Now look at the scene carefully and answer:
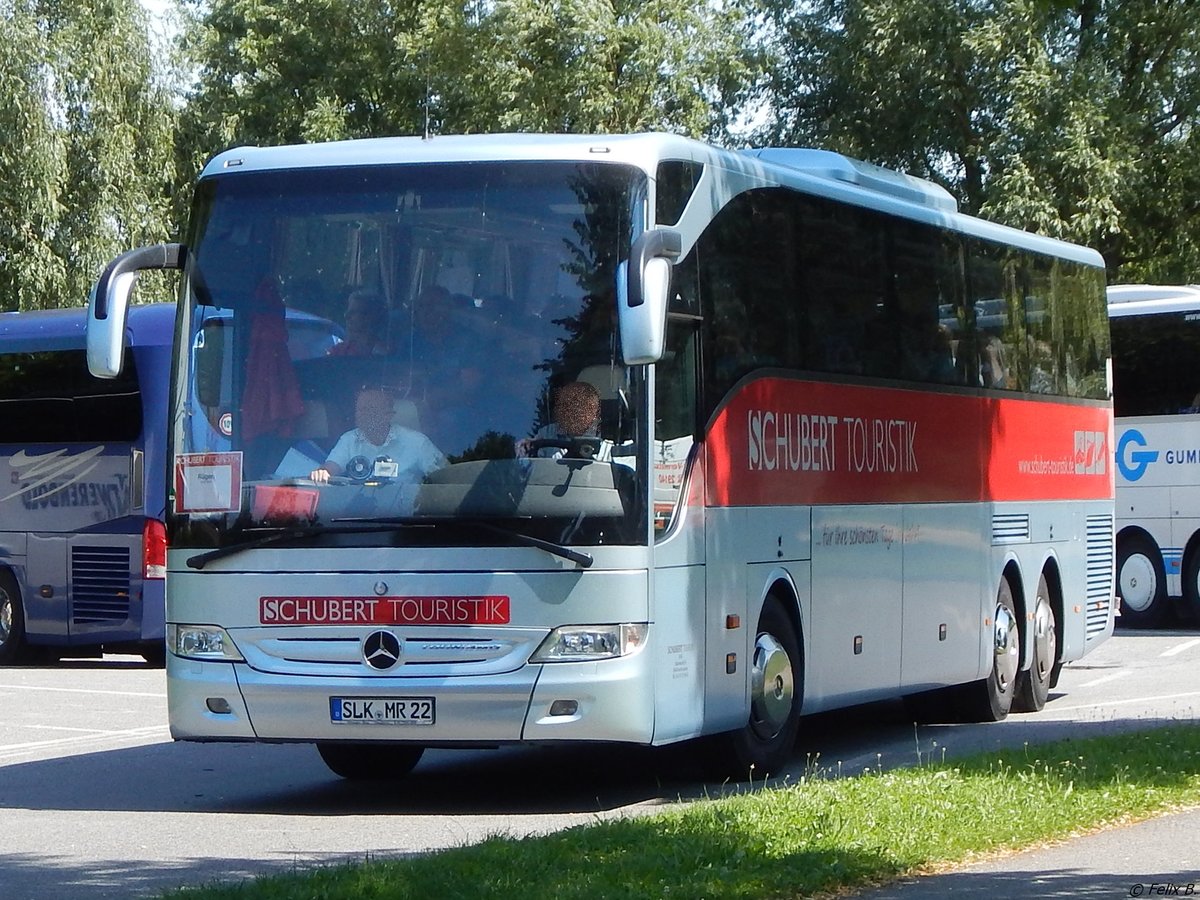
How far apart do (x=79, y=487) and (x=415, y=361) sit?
12221 millimetres

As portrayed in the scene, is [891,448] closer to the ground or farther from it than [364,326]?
closer to the ground

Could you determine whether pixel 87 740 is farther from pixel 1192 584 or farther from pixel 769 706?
pixel 1192 584

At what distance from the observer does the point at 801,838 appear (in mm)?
8805

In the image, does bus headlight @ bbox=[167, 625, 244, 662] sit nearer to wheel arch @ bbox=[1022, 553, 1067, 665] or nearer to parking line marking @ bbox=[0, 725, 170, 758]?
parking line marking @ bbox=[0, 725, 170, 758]

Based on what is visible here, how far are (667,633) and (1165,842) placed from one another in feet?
9.22

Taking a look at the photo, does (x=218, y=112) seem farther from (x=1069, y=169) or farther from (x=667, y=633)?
(x=667, y=633)

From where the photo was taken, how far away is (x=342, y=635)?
10.8 metres

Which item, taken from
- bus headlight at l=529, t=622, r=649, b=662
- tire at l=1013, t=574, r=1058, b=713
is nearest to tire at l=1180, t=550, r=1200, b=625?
tire at l=1013, t=574, r=1058, b=713

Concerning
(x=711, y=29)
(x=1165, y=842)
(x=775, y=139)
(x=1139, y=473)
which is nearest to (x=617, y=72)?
(x=711, y=29)

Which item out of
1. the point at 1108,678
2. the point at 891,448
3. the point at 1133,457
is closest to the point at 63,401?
the point at 1108,678

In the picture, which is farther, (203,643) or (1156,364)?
(1156,364)

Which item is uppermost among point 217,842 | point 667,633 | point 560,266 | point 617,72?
point 617,72

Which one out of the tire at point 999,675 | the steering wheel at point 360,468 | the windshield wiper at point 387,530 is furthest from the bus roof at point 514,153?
the tire at point 999,675

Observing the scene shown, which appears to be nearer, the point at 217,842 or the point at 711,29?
the point at 217,842
